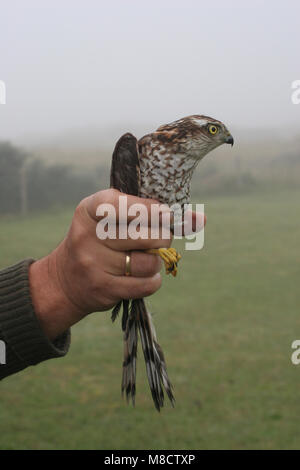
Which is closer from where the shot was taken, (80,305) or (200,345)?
(80,305)

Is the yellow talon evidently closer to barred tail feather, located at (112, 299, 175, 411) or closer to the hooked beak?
barred tail feather, located at (112, 299, 175, 411)

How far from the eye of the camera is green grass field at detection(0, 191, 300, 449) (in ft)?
21.3

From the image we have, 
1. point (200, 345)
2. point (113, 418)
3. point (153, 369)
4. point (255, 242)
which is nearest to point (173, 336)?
point (200, 345)

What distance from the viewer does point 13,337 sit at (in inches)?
106

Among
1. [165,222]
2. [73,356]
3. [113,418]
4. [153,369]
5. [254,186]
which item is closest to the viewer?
[165,222]

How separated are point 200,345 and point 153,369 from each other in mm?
7206

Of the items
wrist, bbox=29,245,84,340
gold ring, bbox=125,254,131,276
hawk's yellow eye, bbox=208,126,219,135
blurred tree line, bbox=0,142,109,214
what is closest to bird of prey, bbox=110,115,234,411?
hawk's yellow eye, bbox=208,126,219,135

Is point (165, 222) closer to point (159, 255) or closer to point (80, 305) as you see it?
point (159, 255)

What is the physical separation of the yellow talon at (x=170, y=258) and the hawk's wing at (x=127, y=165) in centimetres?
32

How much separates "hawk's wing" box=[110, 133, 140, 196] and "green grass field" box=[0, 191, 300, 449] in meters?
4.69

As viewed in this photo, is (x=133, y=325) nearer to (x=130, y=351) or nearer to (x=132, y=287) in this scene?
(x=130, y=351)

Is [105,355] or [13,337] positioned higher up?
[13,337]

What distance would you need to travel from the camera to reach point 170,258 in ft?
7.59

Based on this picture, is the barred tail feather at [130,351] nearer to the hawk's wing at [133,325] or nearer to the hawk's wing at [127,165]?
the hawk's wing at [133,325]
